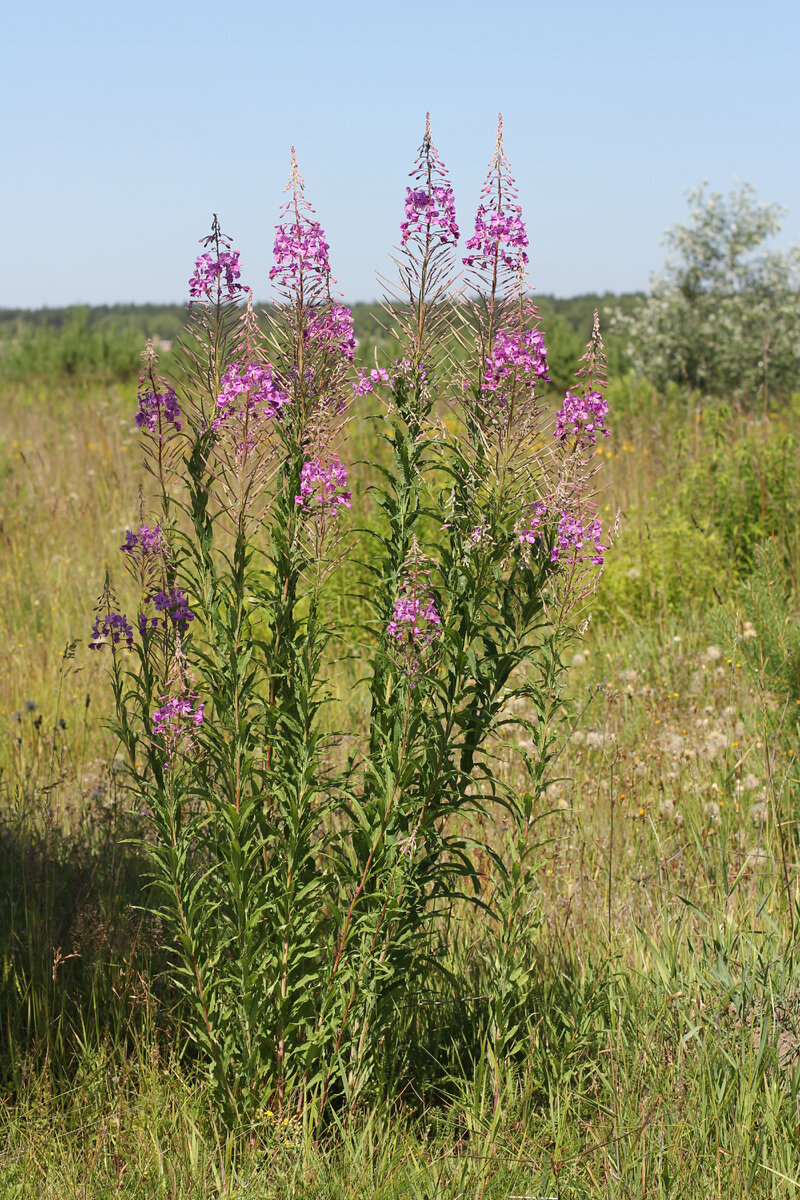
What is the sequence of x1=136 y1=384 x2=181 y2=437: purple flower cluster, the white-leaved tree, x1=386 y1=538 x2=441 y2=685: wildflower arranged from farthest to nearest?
the white-leaved tree, x1=136 y1=384 x2=181 y2=437: purple flower cluster, x1=386 y1=538 x2=441 y2=685: wildflower

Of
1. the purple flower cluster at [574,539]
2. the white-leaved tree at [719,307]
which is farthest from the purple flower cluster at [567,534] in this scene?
the white-leaved tree at [719,307]

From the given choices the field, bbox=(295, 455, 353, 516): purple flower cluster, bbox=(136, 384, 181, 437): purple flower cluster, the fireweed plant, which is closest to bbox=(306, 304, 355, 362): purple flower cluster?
the fireweed plant

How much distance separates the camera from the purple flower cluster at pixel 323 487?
2.37 meters

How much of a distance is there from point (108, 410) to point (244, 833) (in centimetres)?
1211

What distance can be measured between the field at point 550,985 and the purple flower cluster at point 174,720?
1.32ft

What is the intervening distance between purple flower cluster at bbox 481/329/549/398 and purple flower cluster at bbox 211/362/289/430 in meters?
0.52

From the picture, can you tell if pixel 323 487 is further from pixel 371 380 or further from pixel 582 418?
pixel 582 418

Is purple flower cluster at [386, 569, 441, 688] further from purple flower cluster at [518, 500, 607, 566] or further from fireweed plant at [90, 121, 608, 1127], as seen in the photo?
purple flower cluster at [518, 500, 607, 566]

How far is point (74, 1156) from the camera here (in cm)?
257

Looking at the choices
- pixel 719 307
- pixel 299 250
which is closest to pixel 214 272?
pixel 299 250

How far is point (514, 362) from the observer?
244cm

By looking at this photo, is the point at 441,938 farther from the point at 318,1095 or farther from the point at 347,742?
the point at 347,742

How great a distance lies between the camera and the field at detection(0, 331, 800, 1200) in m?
2.34

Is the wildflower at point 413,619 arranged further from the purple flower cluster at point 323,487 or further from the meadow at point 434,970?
the purple flower cluster at point 323,487
